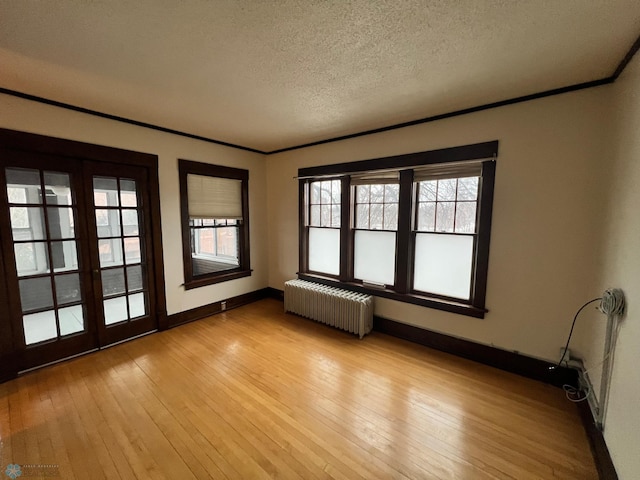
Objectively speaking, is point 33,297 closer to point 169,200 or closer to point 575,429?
point 169,200

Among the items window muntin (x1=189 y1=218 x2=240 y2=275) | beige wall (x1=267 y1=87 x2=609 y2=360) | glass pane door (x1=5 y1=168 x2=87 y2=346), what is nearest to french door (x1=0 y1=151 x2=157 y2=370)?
glass pane door (x1=5 y1=168 x2=87 y2=346)

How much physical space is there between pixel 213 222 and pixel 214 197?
410 mm

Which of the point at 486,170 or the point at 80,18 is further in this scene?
the point at 486,170

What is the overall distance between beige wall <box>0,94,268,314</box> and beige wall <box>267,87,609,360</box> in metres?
2.84

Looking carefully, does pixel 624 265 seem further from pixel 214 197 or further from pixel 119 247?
pixel 119 247

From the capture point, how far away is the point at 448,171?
2.87 meters

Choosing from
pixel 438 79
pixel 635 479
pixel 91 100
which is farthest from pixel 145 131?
pixel 635 479

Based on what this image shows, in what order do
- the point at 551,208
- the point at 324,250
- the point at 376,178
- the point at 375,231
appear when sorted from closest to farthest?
the point at 551,208 → the point at 376,178 → the point at 375,231 → the point at 324,250

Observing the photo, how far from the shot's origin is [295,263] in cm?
450

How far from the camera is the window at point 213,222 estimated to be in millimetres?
3717

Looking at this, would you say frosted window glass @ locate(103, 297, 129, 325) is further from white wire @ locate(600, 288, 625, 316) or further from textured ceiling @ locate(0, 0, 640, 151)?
white wire @ locate(600, 288, 625, 316)

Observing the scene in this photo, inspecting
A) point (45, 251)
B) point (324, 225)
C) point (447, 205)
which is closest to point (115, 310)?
point (45, 251)

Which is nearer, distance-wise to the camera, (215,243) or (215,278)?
(215,278)

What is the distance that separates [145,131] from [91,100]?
0.68 m
